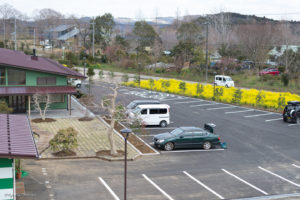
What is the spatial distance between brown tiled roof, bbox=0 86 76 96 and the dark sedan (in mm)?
10649

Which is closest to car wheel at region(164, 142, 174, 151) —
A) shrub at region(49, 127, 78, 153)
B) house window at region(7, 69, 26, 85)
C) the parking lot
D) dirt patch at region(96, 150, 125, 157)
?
the parking lot

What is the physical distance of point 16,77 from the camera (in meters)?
28.7

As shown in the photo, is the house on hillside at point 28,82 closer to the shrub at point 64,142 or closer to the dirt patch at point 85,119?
the dirt patch at point 85,119

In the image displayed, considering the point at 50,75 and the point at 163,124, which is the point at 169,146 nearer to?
the point at 163,124

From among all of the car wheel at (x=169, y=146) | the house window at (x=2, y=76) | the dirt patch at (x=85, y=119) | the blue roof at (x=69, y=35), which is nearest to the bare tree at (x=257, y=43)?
the dirt patch at (x=85, y=119)

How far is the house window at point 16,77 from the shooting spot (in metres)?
28.4

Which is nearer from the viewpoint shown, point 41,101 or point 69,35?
point 41,101

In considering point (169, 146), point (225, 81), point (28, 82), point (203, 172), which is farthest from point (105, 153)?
point (225, 81)

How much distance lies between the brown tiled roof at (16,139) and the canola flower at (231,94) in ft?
76.4

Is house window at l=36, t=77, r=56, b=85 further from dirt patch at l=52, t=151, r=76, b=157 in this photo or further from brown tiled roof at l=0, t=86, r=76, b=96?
dirt patch at l=52, t=151, r=76, b=157

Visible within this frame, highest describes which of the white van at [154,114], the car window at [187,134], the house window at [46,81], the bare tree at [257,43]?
the bare tree at [257,43]

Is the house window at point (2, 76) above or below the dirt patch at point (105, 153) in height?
above

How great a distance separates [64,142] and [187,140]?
6740mm

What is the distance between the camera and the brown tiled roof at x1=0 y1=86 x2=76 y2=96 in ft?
89.2
